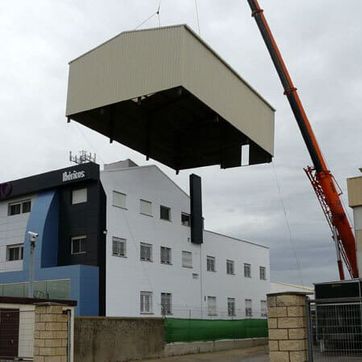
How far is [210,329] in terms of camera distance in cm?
3378

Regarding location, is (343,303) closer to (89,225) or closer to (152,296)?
(89,225)

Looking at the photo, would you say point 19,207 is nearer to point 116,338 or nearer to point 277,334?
point 116,338

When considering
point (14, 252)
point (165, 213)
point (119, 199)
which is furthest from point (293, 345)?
point (165, 213)

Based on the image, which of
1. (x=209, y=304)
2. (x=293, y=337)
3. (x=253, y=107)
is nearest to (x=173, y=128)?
(x=253, y=107)

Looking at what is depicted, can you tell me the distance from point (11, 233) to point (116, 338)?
14663 mm

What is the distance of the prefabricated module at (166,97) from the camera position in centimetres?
2788

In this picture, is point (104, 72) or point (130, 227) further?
point (130, 227)

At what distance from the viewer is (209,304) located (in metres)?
43.2

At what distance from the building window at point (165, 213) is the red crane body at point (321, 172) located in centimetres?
1074

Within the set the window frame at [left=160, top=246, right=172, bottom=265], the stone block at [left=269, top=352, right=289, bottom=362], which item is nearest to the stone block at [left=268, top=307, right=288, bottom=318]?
the stone block at [left=269, top=352, right=289, bottom=362]

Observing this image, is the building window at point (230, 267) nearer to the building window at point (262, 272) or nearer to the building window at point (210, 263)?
the building window at point (210, 263)

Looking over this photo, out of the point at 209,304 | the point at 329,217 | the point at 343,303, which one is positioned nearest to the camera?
the point at 343,303

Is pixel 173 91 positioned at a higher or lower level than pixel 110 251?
higher

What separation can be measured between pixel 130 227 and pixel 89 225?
286 centimetres
